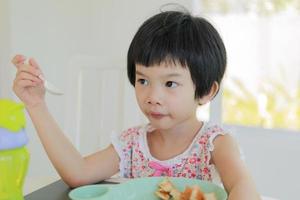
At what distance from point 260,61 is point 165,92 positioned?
4.35 feet

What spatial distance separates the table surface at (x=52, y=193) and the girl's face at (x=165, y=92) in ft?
0.73

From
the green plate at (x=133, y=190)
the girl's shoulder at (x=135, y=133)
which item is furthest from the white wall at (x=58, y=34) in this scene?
the green plate at (x=133, y=190)

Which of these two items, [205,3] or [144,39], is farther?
[205,3]

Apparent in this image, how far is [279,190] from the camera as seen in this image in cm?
203

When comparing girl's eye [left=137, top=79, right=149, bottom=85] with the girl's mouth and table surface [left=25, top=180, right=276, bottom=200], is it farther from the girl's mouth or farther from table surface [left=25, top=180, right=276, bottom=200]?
table surface [left=25, top=180, right=276, bottom=200]

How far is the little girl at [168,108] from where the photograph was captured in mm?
886

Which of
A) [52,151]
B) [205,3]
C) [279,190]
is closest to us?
[52,151]

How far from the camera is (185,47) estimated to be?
3.02 ft

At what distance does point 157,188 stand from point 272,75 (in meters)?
1.48

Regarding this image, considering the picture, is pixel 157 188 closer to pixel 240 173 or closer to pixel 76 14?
pixel 240 173

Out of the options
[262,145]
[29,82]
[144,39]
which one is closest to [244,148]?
[262,145]

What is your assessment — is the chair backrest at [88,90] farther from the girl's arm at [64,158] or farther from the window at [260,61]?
the window at [260,61]

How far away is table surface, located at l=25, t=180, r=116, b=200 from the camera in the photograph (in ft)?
2.70

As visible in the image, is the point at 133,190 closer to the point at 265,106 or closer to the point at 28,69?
the point at 28,69
